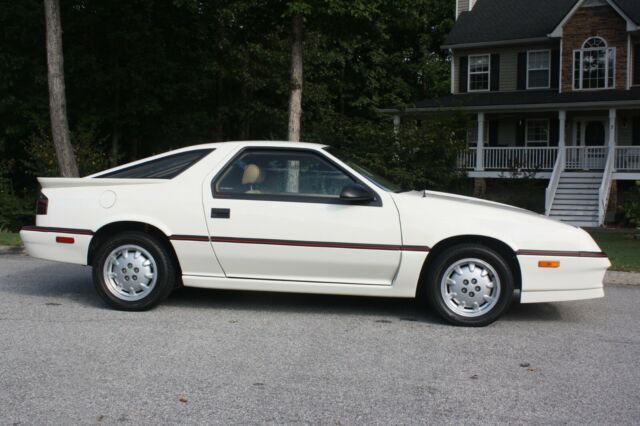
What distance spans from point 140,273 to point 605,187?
65.5 ft

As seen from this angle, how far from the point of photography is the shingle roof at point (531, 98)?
26.0 metres

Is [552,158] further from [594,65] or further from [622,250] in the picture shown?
[622,250]

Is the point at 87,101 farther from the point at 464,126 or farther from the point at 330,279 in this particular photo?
the point at 330,279

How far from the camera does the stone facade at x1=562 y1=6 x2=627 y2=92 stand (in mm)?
27172

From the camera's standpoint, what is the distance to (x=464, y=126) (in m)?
22.2

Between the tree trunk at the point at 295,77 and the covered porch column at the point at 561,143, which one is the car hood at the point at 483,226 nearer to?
the tree trunk at the point at 295,77

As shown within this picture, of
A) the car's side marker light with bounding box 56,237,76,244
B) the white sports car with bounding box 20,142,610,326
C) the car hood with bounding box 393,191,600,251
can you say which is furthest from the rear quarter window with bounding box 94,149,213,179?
the car hood with bounding box 393,191,600,251

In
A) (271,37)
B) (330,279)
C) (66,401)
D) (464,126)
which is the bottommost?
Answer: (66,401)

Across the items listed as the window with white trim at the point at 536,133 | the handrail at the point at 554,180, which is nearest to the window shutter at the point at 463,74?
the window with white trim at the point at 536,133

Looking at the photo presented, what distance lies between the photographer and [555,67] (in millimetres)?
29234

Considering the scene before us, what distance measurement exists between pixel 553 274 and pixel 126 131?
29.1m

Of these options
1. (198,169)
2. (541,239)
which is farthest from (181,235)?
(541,239)

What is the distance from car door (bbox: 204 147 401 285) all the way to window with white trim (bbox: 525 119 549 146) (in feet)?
80.2

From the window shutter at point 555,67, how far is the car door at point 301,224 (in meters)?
24.5
